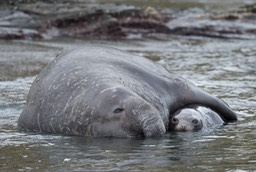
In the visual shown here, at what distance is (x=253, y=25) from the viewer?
779 inches

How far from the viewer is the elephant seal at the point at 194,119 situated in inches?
312

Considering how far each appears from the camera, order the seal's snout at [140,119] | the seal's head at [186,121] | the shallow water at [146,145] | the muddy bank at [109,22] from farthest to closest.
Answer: the muddy bank at [109,22] → the seal's head at [186,121] → the seal's snout at [140,119] → the shallow water at [146,145]

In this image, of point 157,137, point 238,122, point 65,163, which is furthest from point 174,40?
point 65,163

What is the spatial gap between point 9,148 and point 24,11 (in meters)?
13.4

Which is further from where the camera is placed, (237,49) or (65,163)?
(237,49)

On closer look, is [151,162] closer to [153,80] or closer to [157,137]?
[157,137]

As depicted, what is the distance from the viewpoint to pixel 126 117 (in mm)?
7121

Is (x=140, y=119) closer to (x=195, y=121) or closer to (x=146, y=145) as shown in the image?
(x=146, y=145)

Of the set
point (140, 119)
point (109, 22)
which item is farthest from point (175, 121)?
point (109, 22)

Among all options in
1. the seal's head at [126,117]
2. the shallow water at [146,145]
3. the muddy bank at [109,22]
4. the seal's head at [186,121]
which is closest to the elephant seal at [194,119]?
the seal's head at [186,121]

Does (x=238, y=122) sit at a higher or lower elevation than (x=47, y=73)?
lower

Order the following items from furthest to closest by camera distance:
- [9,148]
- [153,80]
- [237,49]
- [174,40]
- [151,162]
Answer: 1. [174,40]
2. [237,49]
3. [153,80]
4. [9,148]
5. [151,162]

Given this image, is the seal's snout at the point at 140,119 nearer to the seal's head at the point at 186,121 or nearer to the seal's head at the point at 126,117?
the seal's head at the point at 126,117

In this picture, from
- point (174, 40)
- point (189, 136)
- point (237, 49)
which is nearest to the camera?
point (189, 136)
